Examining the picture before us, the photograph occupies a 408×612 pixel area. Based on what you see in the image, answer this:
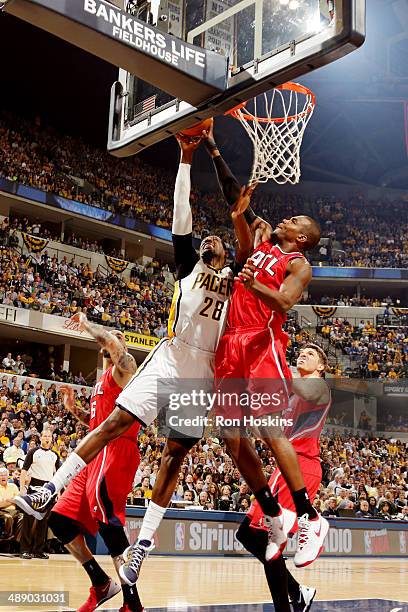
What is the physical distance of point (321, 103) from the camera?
2834 centimetres

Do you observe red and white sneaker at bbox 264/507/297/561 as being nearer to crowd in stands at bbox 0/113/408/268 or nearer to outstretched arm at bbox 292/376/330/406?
outstretched arm at bbox 292/376/330/406

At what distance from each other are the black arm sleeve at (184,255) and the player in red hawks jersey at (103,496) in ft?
2.96

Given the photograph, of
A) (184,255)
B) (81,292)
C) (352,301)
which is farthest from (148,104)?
(352,301)

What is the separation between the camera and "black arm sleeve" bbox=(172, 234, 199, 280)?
16.7 ft

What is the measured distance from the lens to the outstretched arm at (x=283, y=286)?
4484mm

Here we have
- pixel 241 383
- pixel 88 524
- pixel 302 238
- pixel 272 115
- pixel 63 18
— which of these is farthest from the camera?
pixel 272 115

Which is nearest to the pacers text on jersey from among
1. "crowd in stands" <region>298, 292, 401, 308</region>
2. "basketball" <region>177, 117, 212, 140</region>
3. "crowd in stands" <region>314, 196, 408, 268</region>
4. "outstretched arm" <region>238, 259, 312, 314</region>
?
"outstretched arm" <region>238, 259, 312, 314</region>

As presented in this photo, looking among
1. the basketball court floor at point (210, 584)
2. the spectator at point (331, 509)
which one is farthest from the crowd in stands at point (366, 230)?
the basketball court floor at point (210, 584)

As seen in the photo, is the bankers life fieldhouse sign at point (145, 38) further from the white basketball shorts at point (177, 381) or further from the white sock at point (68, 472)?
the white sock at point (68, 472)

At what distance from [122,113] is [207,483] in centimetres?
1095

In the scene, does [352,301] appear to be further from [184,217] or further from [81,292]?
[184,217]

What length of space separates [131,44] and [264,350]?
2.11 meters

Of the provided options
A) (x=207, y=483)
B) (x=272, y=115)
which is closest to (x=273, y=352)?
(x=272, y=115)

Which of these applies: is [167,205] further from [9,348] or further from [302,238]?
[302,238]
